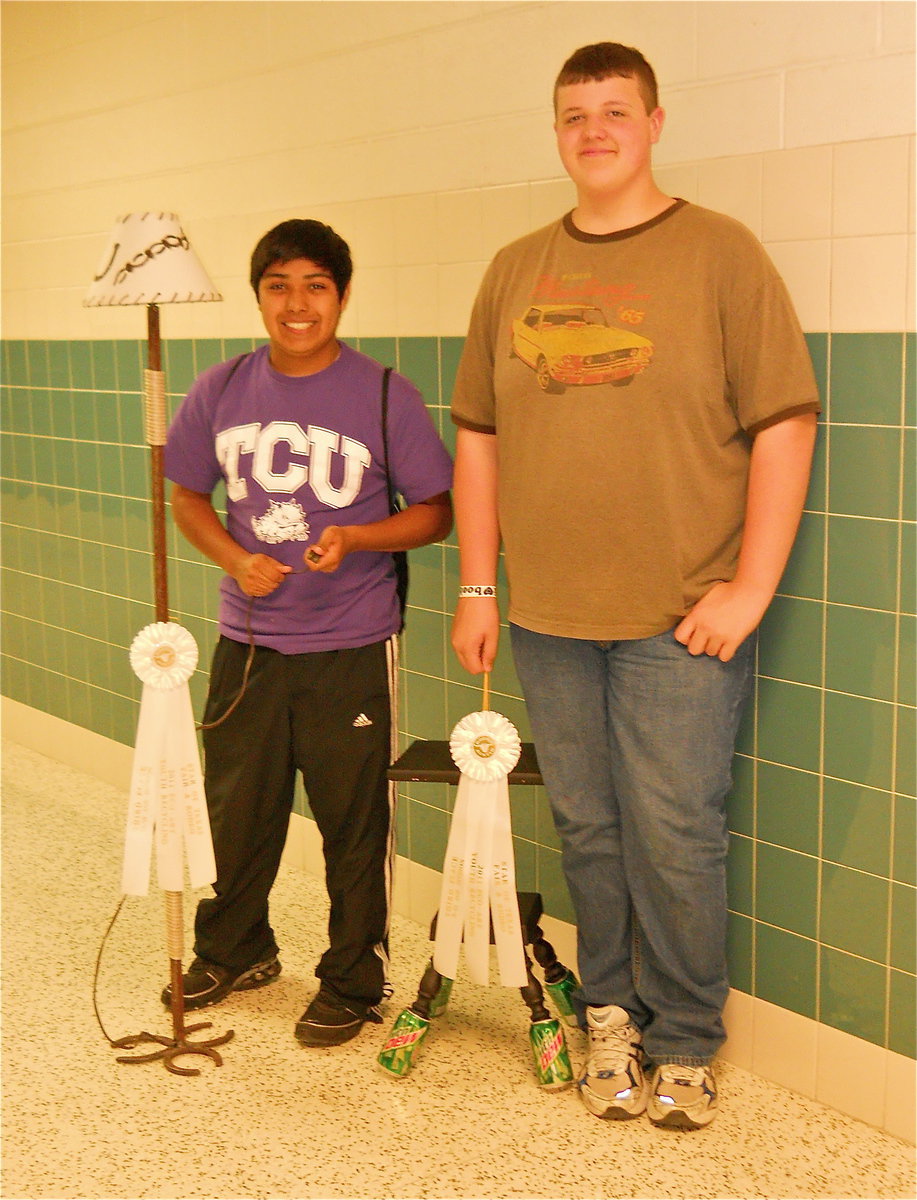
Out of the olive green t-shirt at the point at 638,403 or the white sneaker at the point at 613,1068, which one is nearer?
the olive green t-shirt at the point at 638,403

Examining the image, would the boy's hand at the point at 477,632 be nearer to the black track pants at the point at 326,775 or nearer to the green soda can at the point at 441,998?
the black track pants at the point at 326,775

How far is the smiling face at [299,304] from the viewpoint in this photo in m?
2.35

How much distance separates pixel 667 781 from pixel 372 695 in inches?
24.4

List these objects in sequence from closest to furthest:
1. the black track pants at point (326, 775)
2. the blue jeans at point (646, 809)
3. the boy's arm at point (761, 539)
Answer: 1. the boy's arm at point (761, 539)
2. the blue jeans at point (646, 809)
3. the black track pants at point (326, 775)

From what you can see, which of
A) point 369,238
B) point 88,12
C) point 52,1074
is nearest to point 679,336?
point 369,238

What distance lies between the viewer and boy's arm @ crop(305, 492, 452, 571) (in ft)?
7.35

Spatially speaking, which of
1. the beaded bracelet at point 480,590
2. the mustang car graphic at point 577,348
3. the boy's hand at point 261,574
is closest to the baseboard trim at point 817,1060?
the beaded bracelet at point 480,590

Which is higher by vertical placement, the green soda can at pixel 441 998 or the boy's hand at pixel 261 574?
the boy's hand at pixel 261 574

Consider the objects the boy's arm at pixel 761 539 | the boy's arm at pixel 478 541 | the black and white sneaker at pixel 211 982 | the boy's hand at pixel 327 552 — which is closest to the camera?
the boy's arm at pixel 761 539

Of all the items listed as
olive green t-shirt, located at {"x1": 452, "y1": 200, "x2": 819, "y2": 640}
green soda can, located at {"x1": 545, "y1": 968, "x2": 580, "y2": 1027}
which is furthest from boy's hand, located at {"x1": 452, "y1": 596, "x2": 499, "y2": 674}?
green soda can, located at {"x1": 545, "y1": 968, "x2": 580, "y2": 1027}

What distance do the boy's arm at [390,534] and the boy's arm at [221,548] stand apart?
76mm

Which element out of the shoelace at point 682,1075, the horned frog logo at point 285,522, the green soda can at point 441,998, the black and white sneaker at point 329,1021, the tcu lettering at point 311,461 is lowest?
the black and white sneaker at point 329,1021

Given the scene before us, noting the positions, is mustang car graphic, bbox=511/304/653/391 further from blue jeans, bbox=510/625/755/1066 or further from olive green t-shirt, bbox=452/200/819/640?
blue jeans, bbox=510/625/755/1066

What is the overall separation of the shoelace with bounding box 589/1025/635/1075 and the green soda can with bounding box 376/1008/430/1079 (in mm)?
315
